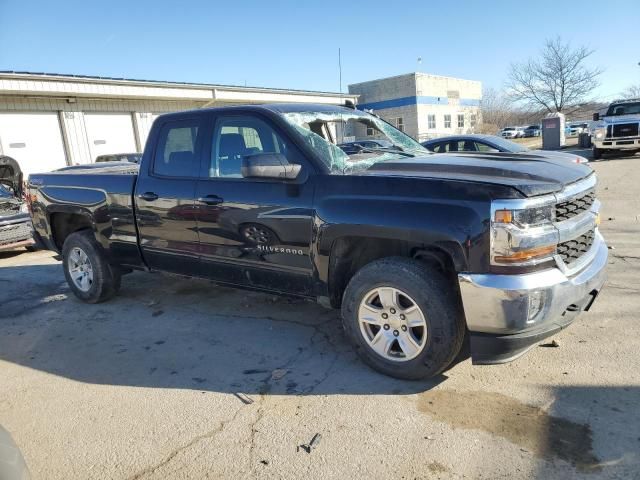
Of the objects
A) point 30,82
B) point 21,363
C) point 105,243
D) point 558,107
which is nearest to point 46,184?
point 105,243

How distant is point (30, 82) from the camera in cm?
1562

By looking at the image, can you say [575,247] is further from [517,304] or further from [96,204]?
[96,204]

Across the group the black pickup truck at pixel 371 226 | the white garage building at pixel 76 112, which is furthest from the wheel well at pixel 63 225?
the white garage building at pixel 76 112

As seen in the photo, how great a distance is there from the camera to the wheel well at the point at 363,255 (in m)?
3.32

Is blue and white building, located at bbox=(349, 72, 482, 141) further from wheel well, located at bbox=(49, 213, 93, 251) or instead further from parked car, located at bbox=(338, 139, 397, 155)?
parked car, located at bbox=(338, 139, 397, 155)

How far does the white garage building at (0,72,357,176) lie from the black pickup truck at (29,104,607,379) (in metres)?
12.7

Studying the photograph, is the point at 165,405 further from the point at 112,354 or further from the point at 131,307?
the point at 131,307

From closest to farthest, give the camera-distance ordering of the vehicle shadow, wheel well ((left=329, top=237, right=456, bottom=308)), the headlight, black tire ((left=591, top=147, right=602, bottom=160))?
the headlight < wheel well ((left=329, top=237, right=456, bottom=308)) < the vehicle shadow < black tire ((left=591, top=147, right=602, bottom=160))

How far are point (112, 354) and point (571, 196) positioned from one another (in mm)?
3764

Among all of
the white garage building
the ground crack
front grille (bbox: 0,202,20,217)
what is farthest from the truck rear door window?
the white garage building

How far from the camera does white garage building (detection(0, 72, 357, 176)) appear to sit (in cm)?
1575

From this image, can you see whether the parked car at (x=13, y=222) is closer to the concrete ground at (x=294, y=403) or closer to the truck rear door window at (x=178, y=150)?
the concrete ground at (x=294, y=403)

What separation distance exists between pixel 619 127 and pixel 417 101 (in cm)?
2671

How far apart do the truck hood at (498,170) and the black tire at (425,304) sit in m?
0.64
